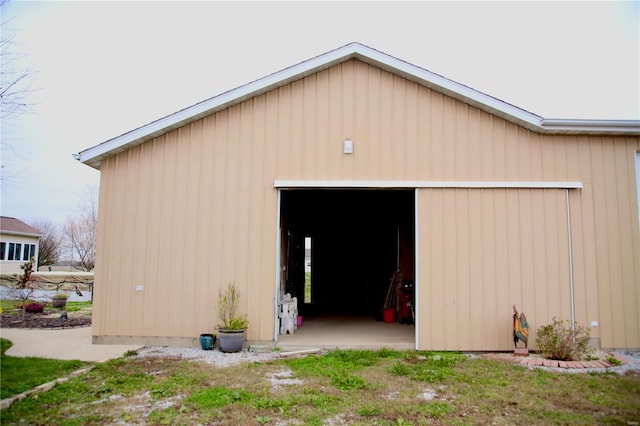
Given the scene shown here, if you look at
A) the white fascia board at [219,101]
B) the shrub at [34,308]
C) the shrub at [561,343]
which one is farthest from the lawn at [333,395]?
the shrub at [34,308]

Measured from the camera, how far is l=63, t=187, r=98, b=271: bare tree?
31203mm

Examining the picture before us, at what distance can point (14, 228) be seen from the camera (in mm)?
25312

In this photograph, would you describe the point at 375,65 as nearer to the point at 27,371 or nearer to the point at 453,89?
the point at 453,89

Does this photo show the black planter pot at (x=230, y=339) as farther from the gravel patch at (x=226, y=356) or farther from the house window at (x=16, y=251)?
the house window at (x=16, y=251)

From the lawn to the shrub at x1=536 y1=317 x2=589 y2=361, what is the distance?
0.71 meters

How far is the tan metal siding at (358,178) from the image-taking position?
24.0ft

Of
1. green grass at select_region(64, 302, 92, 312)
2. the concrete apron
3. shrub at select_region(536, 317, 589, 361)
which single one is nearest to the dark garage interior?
shrub at select_region(536, 317, 589, 361)

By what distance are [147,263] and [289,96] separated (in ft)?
12.5

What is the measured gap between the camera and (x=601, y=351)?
23.3 ft

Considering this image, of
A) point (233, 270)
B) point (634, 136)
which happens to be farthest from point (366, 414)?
point (634, 136)

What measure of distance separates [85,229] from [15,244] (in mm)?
6414

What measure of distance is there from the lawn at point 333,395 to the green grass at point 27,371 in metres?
0.30

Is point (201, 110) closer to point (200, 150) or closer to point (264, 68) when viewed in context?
point (200, 150)

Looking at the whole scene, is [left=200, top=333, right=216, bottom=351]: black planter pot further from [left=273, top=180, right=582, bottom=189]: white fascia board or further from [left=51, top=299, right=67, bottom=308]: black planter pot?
[left=51, top=299, right=67, bottom=308]: black planter pot
